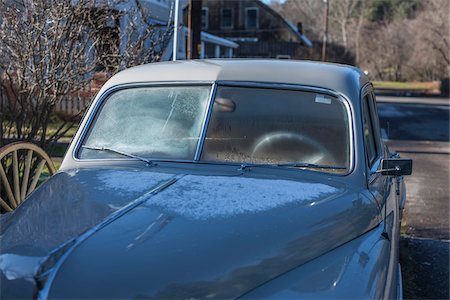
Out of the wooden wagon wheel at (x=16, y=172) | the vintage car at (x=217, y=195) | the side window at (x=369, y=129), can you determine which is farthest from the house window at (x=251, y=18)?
the side window at (x=369, y=129)

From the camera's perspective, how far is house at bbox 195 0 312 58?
36.0m

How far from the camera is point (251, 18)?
37.5 m

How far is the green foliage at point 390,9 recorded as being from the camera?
60250mm

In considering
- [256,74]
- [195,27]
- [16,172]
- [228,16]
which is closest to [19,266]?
[256,74]

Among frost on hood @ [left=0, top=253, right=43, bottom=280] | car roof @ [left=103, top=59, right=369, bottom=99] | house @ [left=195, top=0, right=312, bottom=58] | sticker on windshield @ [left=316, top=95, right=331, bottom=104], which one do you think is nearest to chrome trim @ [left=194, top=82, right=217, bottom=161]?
car roof @ [left=103, top=59, right=369, bottom=99]

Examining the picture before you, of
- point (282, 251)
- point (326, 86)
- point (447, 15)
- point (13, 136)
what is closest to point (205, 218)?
point (282, 251)

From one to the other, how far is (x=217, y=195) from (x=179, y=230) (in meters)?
0.38

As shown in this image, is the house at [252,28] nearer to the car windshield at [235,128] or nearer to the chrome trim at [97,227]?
the car windshield at [235,128]

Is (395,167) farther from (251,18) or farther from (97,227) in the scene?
(251,18)

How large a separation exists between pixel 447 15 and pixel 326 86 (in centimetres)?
4164

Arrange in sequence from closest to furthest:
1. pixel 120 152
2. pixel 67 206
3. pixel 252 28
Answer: pixel 67 206 < pixel 120 152 < pixel 252 28

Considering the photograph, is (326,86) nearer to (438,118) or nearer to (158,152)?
(158,152)

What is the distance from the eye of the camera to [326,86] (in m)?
3.08

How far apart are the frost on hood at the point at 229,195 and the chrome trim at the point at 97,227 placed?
0.13 ft
